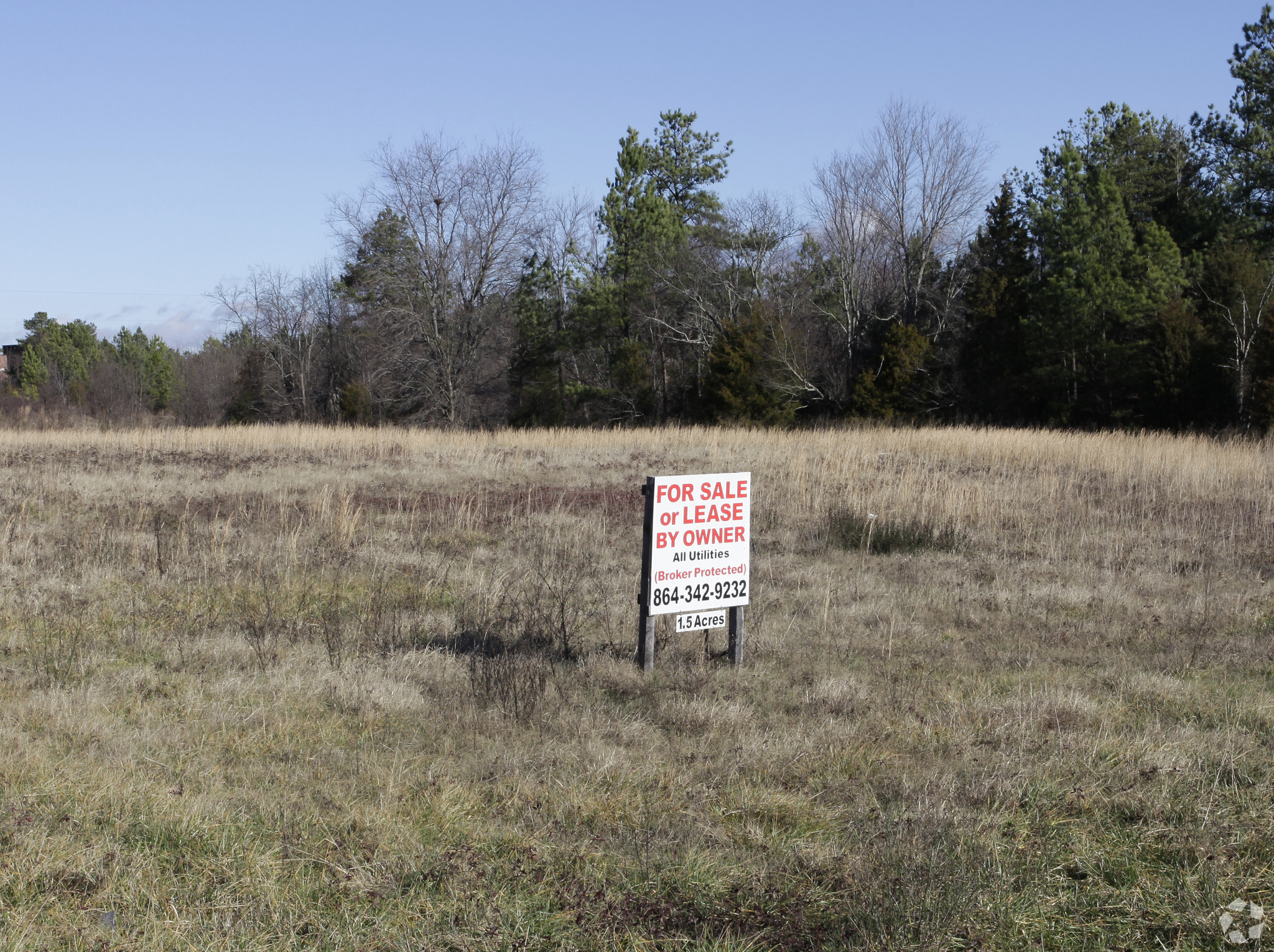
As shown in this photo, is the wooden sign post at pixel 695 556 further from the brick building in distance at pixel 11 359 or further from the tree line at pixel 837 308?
the brick building in distance at pixel 11 359

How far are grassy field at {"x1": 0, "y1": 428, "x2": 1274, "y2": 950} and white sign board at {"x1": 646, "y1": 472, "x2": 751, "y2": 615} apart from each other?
489 mm

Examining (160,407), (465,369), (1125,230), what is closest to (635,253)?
(465,369)

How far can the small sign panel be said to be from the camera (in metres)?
6.10

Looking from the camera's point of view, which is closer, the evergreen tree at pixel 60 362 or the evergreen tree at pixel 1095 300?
the evergreen tree at pixel 1095 300

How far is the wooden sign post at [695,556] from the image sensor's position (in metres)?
5.97

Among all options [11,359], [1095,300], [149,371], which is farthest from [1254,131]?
[11,359]

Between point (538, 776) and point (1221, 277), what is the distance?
3177 cm

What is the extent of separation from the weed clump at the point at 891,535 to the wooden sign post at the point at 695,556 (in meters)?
4.45

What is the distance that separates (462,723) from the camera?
504cm

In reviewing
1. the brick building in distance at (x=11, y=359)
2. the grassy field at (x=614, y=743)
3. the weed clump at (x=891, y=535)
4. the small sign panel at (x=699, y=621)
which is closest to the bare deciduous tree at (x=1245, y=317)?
the grassy field at (x=614, y=743)

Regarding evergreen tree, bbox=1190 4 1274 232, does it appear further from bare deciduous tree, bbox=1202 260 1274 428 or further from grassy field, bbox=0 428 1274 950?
grassy field, bbox=0 428 1274 950

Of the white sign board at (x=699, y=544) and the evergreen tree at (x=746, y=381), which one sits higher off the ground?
the evergreen tree at (x=746, y=381)

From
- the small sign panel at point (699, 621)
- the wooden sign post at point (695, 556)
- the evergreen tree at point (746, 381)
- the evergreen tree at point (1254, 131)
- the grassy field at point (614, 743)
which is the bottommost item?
the grassy field at point (614, 743)

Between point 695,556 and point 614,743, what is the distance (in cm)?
164
